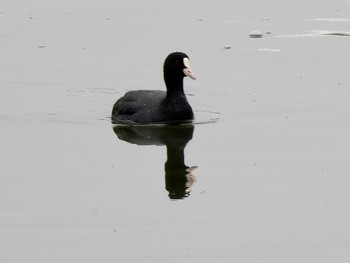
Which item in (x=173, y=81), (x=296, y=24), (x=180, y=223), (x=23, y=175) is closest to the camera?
(x=180, y=223)

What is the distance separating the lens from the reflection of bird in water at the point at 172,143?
11875mm

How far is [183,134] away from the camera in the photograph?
47.4 ft

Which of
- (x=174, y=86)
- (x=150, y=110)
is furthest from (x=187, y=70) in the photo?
(x=150, y=110)

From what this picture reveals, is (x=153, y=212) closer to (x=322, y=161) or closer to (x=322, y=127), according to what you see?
(x=322, y=161)

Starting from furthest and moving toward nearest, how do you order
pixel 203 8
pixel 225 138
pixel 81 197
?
pixel 203 8
pixel 225 138
pixel 81 197

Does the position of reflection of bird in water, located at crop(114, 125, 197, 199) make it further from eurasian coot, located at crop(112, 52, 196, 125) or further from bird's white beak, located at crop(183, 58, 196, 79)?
bird's white beak, located at crop(183, 58, 196, 79)

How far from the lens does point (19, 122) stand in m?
14.7

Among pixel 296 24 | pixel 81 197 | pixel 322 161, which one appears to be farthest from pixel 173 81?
pixel 296 24

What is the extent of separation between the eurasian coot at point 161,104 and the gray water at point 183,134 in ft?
0.94

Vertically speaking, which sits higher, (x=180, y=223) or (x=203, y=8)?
(x=180, y=223)

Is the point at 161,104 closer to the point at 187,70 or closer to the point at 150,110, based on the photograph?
the point at 150,110

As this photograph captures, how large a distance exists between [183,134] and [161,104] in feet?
2.71

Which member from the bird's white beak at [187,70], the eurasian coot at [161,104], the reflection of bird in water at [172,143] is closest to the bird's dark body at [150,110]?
the eurasian coot at [161,104]

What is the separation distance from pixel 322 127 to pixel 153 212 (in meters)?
4.07
